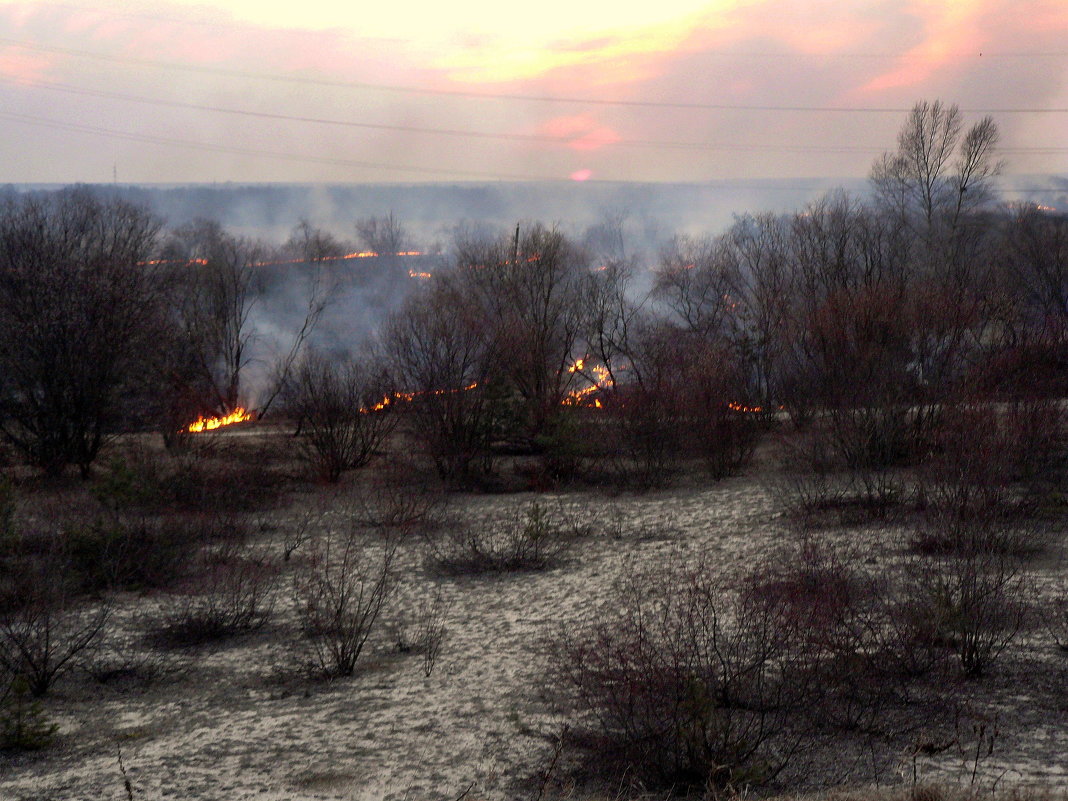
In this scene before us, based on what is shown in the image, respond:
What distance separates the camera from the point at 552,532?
40.7 ft

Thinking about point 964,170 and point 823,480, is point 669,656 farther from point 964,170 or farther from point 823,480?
point 964,170

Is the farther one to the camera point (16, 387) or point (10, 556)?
point (16, 387)

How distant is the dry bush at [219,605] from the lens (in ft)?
28.8

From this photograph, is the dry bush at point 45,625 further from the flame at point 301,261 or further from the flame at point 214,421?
the flame at point 301,261

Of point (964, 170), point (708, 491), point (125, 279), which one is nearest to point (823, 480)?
point (708, 491)

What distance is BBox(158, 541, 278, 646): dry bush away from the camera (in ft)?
28.8

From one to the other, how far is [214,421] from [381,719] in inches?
683

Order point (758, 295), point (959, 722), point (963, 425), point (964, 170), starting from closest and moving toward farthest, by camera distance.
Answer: point (959, 722) < point (963, 425) < point (758, 295) < point (964, 170)

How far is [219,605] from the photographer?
364 inches

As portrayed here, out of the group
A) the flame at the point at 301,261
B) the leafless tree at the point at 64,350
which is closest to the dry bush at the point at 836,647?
the leafless tree at the point at 64,350

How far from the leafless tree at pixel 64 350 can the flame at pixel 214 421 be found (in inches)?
49.7

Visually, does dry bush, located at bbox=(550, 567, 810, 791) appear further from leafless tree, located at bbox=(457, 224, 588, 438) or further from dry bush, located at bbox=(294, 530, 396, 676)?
leafless tree, located at bbox=(457, 224, 588, 438)

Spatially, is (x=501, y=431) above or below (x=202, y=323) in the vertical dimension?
below

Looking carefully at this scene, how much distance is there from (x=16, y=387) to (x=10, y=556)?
723 cm
